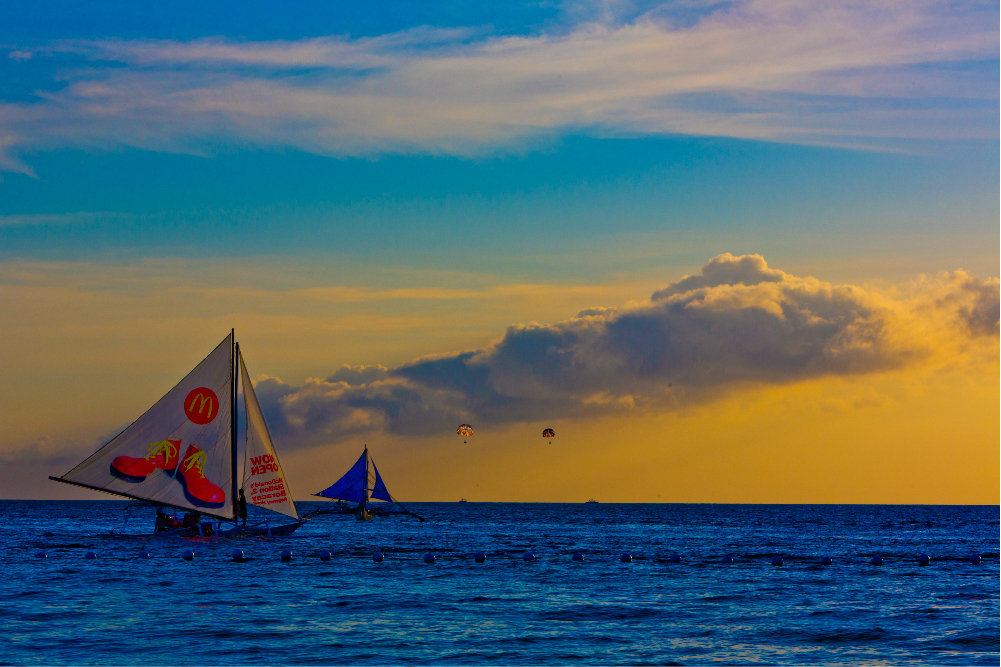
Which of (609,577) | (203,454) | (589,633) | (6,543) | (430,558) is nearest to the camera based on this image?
(589,633)

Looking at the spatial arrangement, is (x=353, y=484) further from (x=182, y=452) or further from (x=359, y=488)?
(x=182, y=452)

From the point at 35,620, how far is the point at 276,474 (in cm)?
2840

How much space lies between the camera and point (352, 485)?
117562 millimetres

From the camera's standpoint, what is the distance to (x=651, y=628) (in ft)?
101

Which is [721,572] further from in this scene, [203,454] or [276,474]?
[203,454]

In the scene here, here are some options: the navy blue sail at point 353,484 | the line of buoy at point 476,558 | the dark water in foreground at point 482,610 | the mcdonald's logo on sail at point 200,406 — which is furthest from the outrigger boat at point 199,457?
the navy blue sail at point 353,484

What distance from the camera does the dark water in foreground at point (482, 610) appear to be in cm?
2653

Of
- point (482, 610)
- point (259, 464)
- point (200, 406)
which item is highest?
point (200, 406)

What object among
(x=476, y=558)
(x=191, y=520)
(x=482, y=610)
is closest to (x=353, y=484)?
(x=191, y=520)

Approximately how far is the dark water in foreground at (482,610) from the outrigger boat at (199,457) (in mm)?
2863

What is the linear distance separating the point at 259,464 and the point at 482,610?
28167mm

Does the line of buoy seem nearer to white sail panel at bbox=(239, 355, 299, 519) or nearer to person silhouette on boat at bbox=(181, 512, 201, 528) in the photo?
white sail panel at bbox=(239, 355, 299, 519)

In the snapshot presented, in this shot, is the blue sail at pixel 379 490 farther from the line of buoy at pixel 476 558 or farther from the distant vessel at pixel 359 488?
the line of buoy at pixel 476 558

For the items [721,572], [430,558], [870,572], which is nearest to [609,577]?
[721,572]
